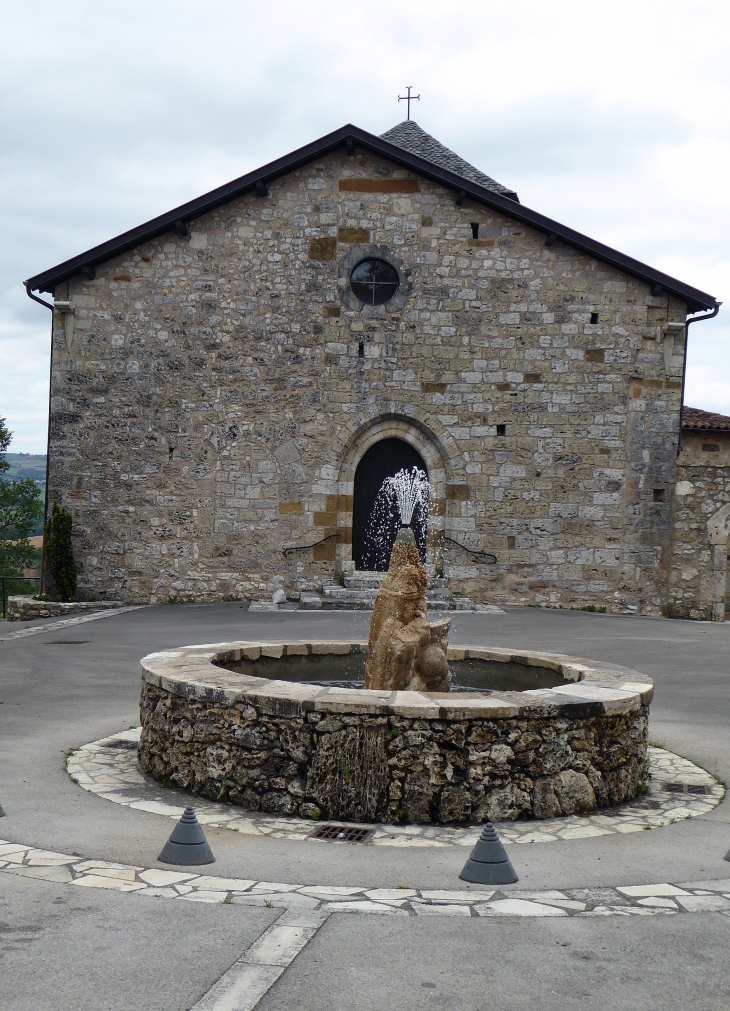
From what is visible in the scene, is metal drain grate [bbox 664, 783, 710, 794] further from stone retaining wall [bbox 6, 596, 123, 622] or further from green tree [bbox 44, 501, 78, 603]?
green tree [bbox 44, 501, 78, 603]

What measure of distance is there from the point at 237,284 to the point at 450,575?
19.2 ft

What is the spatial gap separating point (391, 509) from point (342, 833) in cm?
1117

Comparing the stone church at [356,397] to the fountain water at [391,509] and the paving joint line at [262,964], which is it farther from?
the paving joint line at [262,964]

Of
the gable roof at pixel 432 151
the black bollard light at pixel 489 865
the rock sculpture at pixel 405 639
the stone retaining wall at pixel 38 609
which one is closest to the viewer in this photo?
the black bollard light at pixel 489 865

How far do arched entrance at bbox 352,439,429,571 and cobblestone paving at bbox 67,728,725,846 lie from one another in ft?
30.6

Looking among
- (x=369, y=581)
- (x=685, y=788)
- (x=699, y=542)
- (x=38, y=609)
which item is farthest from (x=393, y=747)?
(x=699, y=542)

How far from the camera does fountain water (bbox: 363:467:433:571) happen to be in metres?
15.8

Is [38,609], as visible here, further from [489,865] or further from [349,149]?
[489,865]

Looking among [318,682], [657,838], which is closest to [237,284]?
[318,682]

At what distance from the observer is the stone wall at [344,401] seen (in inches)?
614

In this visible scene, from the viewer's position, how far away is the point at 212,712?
543cm

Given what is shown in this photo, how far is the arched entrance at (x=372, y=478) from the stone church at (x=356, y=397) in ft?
0.46

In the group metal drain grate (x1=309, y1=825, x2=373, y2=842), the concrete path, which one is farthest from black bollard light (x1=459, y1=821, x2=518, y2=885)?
metal drain grate (x1=309, y1=825, x2=373, y2=842)

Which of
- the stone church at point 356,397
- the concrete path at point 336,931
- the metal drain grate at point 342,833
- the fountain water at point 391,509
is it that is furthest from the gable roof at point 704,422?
the metal drain grate at point 342,833
